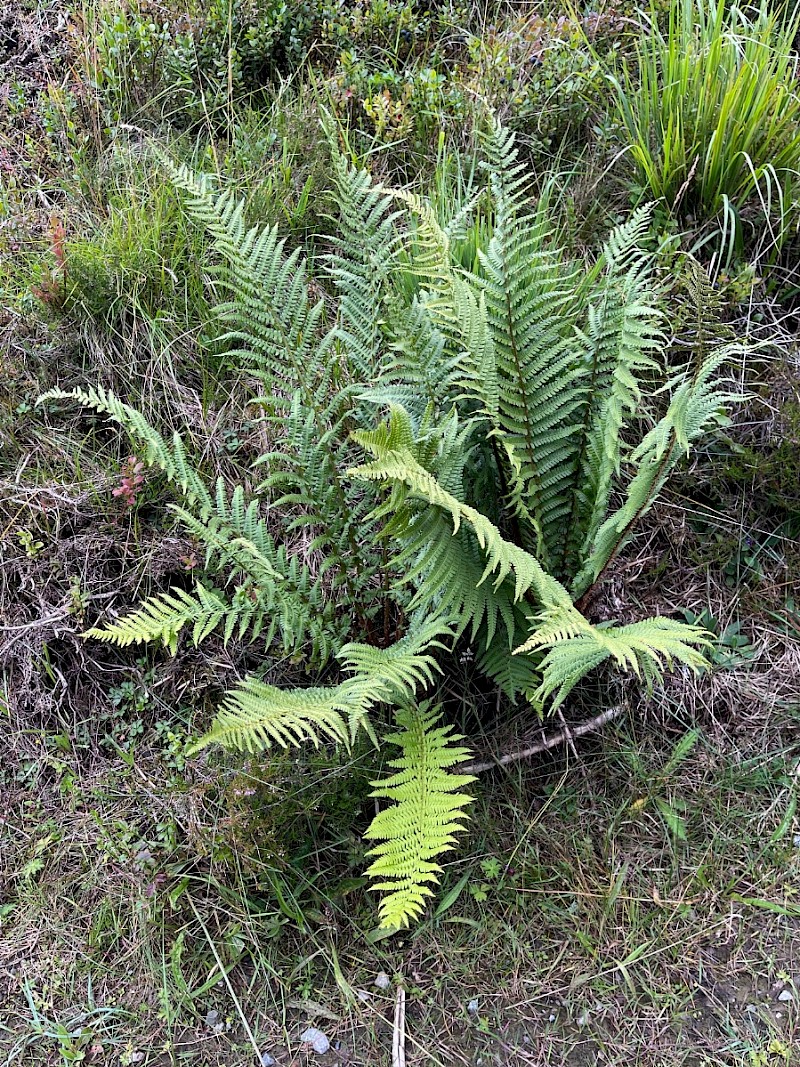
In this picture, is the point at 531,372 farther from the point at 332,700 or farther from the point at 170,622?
the point at 170,622

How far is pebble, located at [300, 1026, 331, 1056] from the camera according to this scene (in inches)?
80.9

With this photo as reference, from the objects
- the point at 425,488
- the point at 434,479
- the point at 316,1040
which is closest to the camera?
the point at 425,488

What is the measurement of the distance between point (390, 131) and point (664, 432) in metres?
1.68

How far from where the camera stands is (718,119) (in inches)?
101

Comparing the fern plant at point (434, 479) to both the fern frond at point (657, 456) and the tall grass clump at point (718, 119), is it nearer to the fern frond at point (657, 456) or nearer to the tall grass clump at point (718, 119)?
the fern frond at point (657, 456)

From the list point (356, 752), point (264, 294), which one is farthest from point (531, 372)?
point (356, 752)

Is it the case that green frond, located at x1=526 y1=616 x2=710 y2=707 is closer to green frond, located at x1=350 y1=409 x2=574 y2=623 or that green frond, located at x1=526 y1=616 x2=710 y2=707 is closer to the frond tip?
green frond, located at x1=350 y1=409 x2=574 y2=623

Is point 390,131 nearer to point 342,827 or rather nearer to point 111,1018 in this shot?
point 342,827

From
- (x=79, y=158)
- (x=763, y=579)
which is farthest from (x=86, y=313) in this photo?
(x=763, y=579)

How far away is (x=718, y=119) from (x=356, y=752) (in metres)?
2.18

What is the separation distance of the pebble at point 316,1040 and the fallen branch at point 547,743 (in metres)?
0.72

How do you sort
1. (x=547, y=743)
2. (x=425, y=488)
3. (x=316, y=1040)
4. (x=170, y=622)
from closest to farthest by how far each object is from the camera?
(x=425, y=488) < (x=316, y=1040) < (x=170, y=622) < (x=547, y=743)

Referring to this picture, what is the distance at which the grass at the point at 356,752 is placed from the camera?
2.10 metres

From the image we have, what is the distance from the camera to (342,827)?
2248 mm
